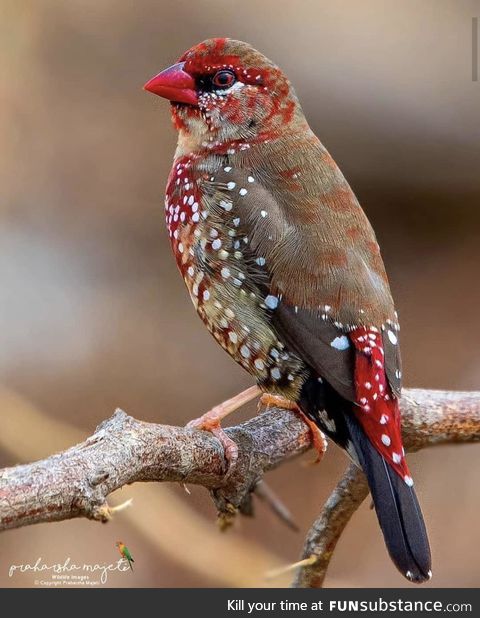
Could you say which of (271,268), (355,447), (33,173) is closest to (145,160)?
(33,173)

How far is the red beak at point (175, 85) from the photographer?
9.21 ft

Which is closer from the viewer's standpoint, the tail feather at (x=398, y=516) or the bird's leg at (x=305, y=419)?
the tail feather at (x=398, y=516)

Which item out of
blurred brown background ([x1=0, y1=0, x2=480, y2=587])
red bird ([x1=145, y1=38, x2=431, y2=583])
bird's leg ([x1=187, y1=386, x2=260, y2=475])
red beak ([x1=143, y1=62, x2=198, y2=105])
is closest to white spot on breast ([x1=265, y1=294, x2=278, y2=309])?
red bird ([x1=145, y1=38, x2=431, y2=583])

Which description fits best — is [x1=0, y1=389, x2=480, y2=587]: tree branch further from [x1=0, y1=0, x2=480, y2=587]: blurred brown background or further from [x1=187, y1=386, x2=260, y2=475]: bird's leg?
[x1=0, y1=0, x2=480, y2=587]: blurred brown background

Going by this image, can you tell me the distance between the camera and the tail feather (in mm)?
2213

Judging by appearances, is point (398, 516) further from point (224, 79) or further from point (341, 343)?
point (224, 79)

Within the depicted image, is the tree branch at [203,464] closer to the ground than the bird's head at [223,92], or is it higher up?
closer to the ground

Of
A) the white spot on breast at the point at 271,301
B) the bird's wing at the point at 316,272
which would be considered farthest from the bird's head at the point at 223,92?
the white spot on breast at the point at 271,301

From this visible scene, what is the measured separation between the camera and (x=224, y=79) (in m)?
2.83

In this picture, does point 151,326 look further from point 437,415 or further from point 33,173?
point 437,415

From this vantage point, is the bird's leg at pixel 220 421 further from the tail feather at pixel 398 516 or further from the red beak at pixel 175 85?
the red beak at pixel 175 85

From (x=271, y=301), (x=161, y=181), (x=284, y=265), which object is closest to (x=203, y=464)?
(x=271, y=301)

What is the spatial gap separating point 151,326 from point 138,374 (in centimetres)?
31

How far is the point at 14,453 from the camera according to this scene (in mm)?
3291
